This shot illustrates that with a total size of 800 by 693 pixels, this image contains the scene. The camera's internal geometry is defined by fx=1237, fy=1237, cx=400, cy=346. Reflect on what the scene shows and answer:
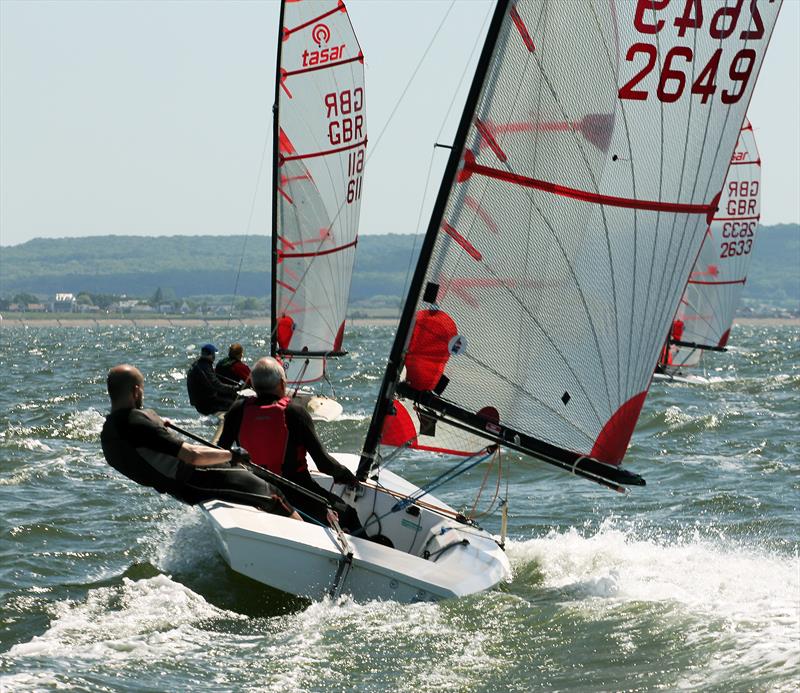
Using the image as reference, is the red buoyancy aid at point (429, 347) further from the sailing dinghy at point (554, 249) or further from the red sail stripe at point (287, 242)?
the red sail stripe at point (287, 242)

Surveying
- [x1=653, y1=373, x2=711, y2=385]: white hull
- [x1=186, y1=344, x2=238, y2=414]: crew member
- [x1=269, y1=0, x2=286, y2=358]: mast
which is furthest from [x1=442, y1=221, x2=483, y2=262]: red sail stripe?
[x1=653, y1=373, x2=711, y2=385]: white hull

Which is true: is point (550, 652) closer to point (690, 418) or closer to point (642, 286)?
point (642, 286)

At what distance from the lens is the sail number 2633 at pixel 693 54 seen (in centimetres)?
614

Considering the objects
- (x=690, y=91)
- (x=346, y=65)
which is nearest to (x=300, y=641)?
(x=690, y=91)

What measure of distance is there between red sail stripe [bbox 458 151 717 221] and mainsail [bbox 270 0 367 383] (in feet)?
24.8

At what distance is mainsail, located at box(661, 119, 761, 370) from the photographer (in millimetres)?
23984

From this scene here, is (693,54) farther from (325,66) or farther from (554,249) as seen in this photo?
(325,66)

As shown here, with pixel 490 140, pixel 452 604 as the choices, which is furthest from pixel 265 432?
pixel 490 140

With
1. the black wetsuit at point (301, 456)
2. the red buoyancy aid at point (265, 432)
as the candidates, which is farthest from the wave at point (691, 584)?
the red buoyancy aid at point (265, 432)

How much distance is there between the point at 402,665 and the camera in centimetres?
524

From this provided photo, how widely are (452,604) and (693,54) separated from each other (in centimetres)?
297

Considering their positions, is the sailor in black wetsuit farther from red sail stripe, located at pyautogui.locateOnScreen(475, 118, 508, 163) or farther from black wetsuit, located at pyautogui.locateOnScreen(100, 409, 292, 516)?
red sail stripe, located at pyautogui.locateOnScreen(475, 118, 508, 163)

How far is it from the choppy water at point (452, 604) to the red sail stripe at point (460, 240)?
177 cm

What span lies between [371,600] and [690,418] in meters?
11.3
